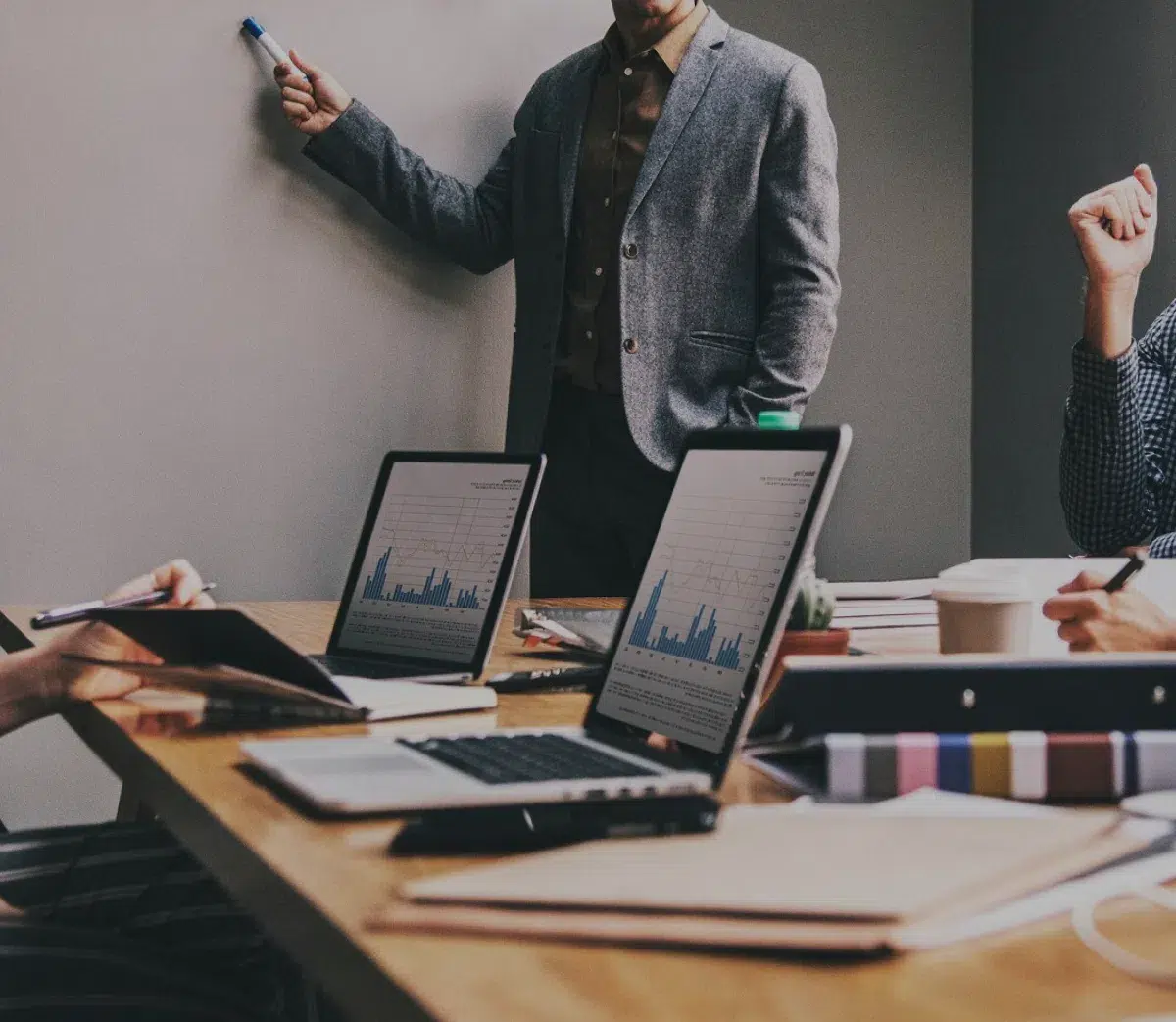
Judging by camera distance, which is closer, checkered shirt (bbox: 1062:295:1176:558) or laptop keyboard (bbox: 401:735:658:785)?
laptop keyboard (bbox: 401:735:658:785)

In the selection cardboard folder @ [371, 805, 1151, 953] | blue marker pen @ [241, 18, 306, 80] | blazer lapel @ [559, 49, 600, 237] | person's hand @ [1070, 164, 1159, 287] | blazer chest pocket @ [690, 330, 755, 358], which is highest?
blue marker pen @ [241, 18, 306, 80]

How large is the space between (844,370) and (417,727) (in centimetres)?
306

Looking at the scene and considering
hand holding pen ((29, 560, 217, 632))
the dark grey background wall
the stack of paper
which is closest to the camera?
hand holding pen ((29, 560, 217, 632))

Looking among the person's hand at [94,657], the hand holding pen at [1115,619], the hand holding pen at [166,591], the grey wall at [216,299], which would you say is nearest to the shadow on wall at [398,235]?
the grey wall at [216,299]

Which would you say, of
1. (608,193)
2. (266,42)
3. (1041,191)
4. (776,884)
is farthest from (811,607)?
(1041,191)

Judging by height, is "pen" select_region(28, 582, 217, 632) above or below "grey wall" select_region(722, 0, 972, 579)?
below

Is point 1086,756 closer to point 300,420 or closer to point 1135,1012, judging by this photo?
point 1135,1012

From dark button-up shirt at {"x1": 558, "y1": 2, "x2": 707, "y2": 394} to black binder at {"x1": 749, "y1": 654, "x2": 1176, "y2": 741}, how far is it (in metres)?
1.66

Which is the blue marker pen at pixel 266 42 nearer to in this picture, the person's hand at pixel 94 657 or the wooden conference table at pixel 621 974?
the person's hand at pixel 94 657

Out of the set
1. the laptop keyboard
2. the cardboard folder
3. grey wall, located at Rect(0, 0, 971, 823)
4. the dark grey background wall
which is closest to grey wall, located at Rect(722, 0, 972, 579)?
the dark grey background wall

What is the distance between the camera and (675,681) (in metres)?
0.85

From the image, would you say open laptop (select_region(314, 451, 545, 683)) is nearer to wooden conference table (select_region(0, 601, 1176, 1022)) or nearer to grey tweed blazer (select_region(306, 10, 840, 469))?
wooden conference table (select_region(0, 601, 1176, 1022))

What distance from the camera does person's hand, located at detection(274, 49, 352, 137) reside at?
7.77 ft

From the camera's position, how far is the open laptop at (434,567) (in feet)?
4.21
